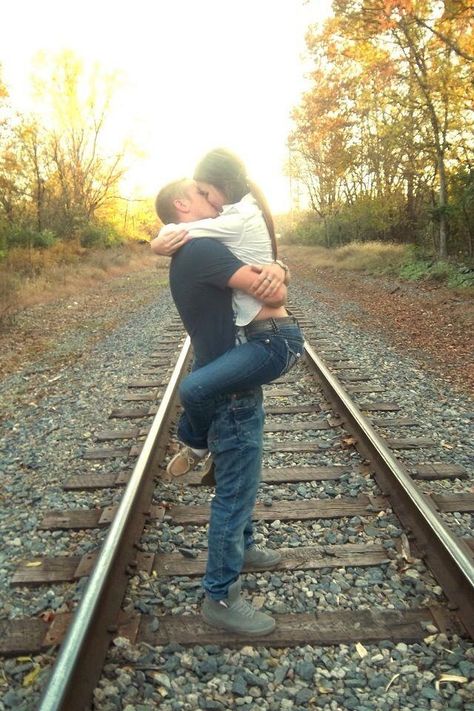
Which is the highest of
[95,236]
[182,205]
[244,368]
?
[95,236]

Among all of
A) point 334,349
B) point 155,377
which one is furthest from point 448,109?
point 155,377

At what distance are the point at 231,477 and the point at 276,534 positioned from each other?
1019mm

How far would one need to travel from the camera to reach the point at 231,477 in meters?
2.56

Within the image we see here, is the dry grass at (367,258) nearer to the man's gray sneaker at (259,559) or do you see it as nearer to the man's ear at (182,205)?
the man's gray sneaker at (259,559)

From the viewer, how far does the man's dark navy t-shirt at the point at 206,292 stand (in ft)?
7.32

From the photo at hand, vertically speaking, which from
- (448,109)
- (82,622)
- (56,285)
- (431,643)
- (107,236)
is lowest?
(431,643)

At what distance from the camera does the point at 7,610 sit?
2771 millimetres

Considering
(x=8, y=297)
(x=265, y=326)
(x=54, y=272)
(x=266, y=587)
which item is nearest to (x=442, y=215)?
(x=54, y=272)

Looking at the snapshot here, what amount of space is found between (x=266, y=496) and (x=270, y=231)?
1999mm

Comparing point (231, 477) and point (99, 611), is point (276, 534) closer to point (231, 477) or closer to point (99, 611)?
point (231, 477)

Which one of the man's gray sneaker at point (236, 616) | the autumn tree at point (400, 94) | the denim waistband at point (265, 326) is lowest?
the man's gray sneaker at point (236, 616)

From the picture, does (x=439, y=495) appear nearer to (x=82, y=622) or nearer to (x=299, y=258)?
(x=82, y=622)

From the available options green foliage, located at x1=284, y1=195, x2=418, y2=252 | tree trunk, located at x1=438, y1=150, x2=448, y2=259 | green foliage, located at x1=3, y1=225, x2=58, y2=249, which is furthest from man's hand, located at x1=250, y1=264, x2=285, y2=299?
green foliage, located at x1=284, y1=195, x2=418, y2=252

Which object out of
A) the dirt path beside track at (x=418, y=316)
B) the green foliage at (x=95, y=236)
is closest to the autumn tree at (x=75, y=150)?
the green foliage at (x=95, y=236)
